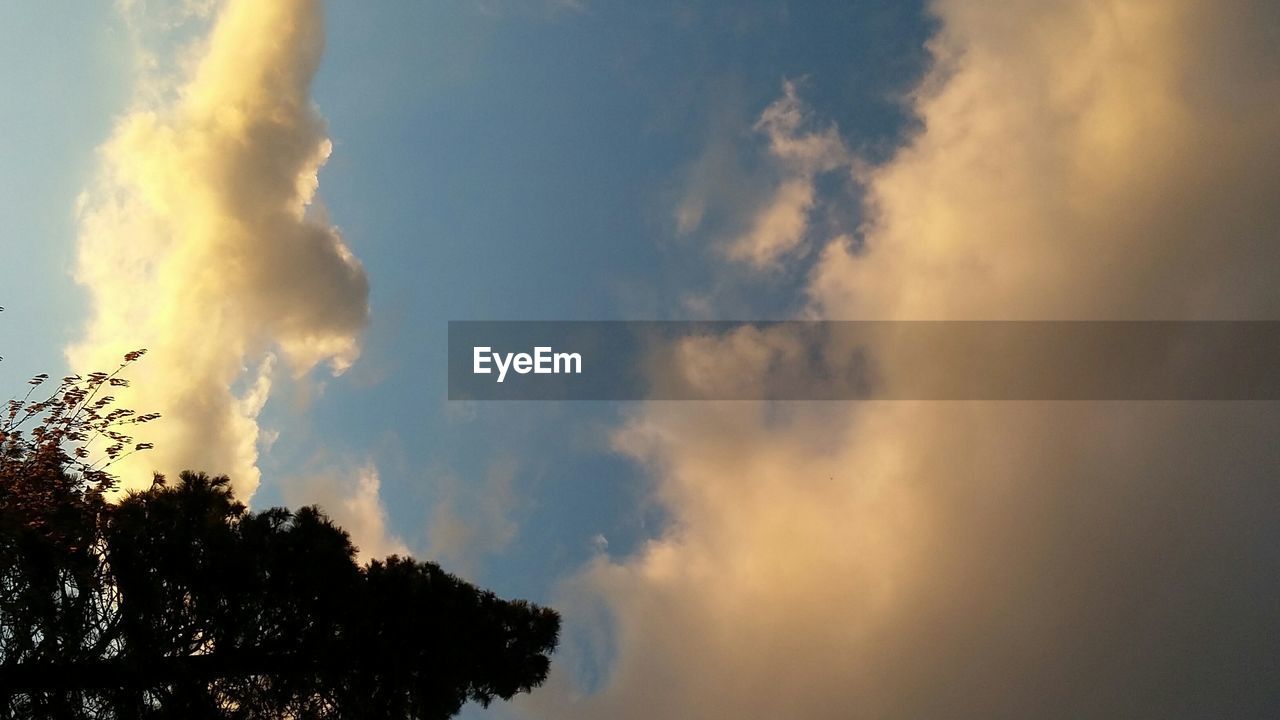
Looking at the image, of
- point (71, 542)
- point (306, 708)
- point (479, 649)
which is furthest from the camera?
point (479, 649)

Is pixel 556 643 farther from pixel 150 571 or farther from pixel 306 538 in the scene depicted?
pixel 150 571

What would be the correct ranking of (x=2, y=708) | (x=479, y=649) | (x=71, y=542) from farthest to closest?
1. (x=479, y=649)
2. (x=71, y=542)
3. (x=2, y=708)

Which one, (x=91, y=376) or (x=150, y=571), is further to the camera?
(x=91, y=376)

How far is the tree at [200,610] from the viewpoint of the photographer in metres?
16.0

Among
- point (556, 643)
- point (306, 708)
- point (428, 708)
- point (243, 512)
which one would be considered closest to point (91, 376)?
point (243, 512)

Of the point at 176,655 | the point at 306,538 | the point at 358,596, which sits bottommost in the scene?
the point at 176,655

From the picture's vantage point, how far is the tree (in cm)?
1598

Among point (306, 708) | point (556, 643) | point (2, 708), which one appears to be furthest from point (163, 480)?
point (556, 643)

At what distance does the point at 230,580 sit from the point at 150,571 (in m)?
1.67

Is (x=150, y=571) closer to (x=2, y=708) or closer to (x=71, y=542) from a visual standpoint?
(x=71, y=542)

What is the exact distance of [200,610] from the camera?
17.2 metres

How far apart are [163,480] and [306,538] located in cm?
351

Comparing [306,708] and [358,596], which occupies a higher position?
[358,596]

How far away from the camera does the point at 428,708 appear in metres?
19.0
